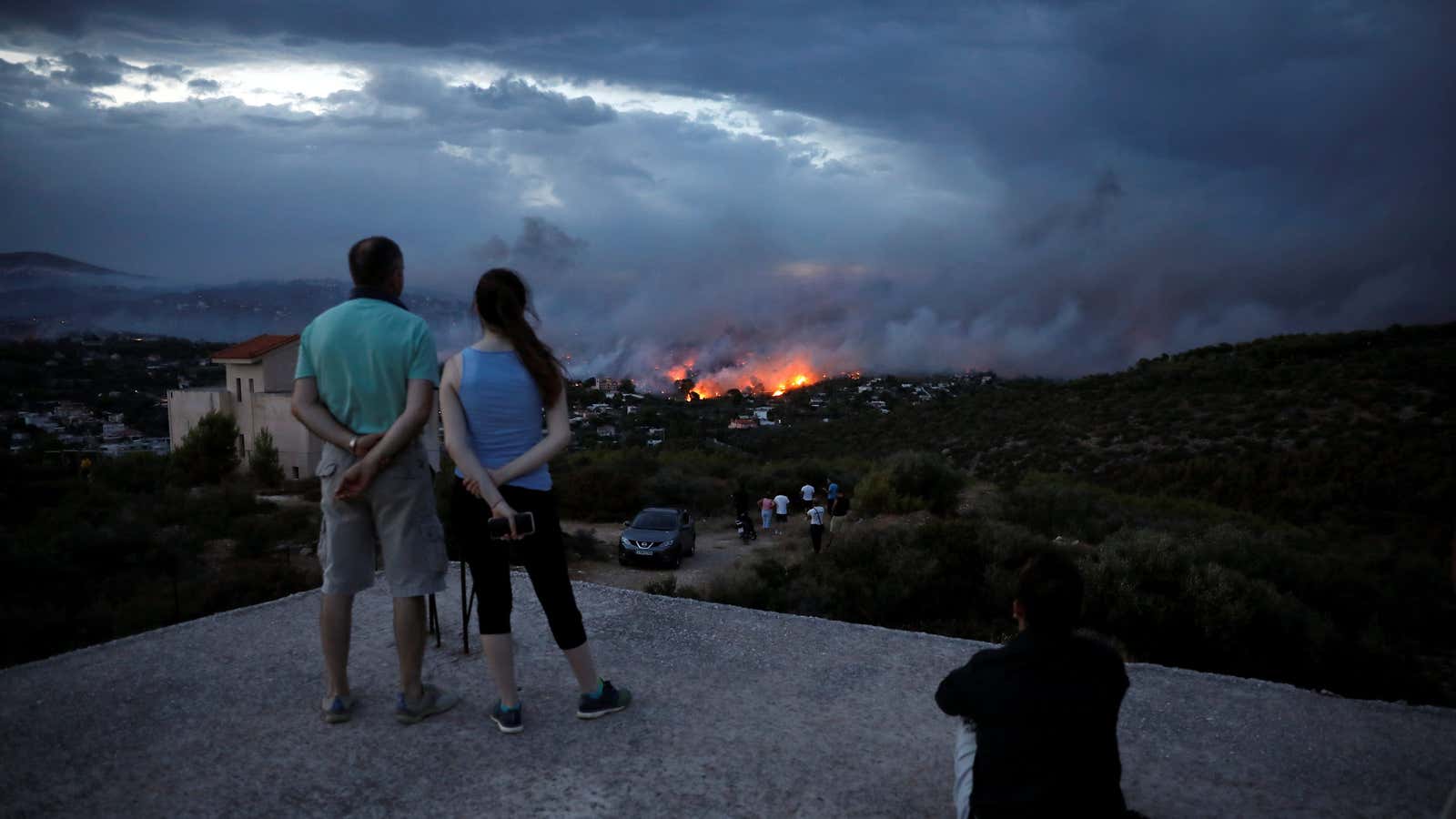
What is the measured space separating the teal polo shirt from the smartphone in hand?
0.64m

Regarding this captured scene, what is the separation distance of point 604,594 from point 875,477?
15.9 metres

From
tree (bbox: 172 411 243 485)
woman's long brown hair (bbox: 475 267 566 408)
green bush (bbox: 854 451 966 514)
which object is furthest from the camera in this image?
tree (bbox: 172 411 243 485)

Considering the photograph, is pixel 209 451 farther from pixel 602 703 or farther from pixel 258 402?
pixel 602 703

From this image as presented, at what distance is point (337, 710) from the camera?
3910 mm

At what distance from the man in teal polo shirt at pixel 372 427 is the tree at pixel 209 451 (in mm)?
29686

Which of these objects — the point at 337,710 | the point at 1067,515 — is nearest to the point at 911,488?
the point at 1067,515

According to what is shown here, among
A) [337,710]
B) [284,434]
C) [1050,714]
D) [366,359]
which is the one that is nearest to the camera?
[1050,714]

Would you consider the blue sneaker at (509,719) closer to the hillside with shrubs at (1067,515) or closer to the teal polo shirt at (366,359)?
the teal polo shirt at (366,359)

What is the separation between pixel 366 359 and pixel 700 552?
1822cm

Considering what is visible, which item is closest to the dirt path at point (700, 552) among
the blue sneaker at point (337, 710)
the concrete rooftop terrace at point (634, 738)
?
the concrete rooftop terrace at point (634, 738)

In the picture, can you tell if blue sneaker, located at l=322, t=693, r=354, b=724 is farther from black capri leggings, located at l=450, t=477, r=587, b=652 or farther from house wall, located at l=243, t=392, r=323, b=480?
house wall, located at l=243, t=392, r=323, b=480

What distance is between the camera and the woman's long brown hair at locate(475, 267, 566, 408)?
347 cm

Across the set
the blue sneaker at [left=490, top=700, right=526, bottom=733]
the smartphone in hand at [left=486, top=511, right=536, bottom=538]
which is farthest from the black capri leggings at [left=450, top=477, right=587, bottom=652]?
the blue sneaker at [left=490, top=700, right=526, bottom=733]

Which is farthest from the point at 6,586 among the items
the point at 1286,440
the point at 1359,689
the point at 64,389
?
the point at 64,389
